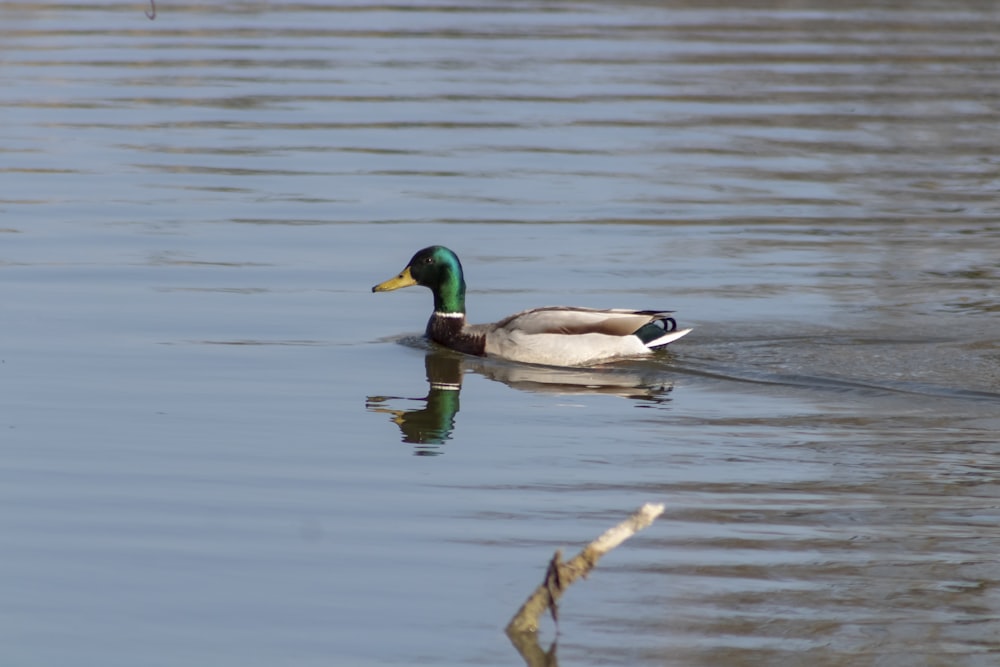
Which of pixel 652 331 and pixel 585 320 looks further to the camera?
pixel 652 331

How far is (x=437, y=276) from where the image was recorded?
41.8ft

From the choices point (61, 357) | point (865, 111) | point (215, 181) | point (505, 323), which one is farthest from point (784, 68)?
point (61, 357)

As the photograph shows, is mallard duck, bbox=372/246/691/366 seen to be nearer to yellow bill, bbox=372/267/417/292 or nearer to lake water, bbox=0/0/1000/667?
yellow bill, bbox=372/267/417/292

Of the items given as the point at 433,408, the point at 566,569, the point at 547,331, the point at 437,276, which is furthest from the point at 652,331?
the point at 566,569

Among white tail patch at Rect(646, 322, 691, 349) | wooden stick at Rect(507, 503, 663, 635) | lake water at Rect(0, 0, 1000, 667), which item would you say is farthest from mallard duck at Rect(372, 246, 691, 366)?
wooden stick at Rect(507, 503, 663, 635)

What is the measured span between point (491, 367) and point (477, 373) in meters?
0.18

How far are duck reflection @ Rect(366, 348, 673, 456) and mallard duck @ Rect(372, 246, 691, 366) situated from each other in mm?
88

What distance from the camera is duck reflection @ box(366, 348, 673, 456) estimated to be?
10.1 meters

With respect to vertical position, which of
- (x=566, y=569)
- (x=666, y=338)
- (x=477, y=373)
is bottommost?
(x=477, y=373)

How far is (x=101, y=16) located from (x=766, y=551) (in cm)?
2517

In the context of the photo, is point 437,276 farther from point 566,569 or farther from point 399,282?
point 566,569

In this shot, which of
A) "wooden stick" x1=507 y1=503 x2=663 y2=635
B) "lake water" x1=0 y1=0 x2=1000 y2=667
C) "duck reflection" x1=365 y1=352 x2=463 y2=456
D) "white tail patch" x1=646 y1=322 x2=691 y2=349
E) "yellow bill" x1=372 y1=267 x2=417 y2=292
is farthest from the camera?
"yellow bill" x1=372 y1=267 x2=417 y2=292

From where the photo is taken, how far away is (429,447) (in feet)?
31.6

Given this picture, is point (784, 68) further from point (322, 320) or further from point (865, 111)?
point (322, 320)
